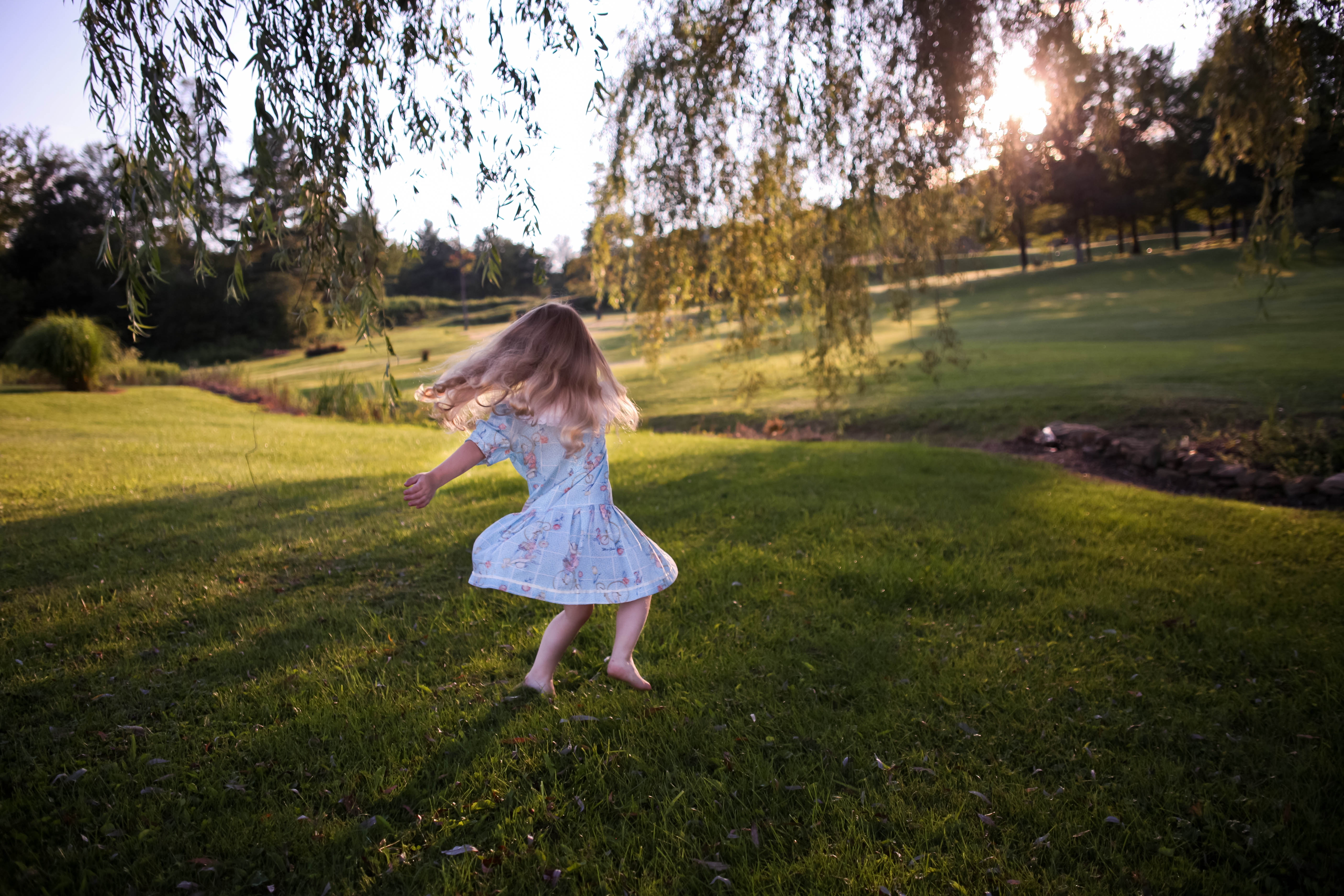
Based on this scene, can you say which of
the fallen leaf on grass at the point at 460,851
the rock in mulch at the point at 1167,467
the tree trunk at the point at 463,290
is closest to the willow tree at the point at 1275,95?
the rock in mulch at the point at 1167,467

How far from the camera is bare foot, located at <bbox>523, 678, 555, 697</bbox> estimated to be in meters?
3.16

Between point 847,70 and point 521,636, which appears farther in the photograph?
point 847,70

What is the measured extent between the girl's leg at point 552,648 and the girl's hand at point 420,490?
79cm

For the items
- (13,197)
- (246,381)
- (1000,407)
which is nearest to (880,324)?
(1000,407)

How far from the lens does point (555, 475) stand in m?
3.15

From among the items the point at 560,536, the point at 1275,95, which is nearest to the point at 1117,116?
the point at 1275,95

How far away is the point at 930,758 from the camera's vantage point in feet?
9.04

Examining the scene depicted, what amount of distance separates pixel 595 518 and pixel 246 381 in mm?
22977

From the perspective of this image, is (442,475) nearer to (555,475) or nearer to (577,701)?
(555,475)

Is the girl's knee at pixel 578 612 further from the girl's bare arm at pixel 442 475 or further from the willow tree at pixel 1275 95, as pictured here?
the willow tree at pixel 1275 95

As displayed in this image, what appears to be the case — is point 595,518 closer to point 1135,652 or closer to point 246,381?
point 1135,652

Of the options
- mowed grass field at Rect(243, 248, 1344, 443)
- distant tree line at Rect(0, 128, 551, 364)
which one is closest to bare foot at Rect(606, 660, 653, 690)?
mowed grass field at Rect(243, 248, 1344, 443)

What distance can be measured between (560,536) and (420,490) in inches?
24.2

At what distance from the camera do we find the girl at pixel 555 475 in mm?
2953
